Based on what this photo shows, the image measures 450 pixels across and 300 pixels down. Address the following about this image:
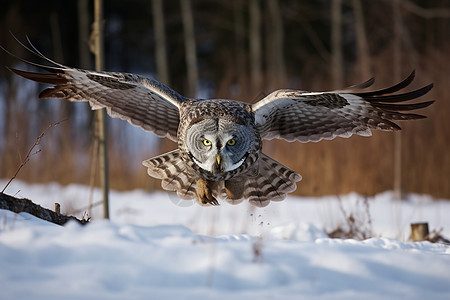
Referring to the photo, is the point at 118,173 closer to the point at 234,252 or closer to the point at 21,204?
the point at 21,204

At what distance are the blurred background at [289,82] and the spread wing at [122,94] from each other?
0.56 meters

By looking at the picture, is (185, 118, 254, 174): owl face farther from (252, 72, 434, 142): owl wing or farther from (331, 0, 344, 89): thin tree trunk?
(331, 0, 344, 89): thin tree trunk

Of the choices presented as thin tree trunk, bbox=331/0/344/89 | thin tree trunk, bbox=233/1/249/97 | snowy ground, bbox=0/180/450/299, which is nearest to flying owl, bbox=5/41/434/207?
snowy ground, bbox=0/180/450/299

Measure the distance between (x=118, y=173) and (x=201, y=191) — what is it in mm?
7138

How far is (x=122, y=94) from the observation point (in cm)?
483

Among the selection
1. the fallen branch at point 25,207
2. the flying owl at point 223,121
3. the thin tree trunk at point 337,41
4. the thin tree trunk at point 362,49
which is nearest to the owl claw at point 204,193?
the flying owl at point 223,121

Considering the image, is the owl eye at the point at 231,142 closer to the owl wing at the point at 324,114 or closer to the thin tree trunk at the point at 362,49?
the owl wing at the point at 324,114

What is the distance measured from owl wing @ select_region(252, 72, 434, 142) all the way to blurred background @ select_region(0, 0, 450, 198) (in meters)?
0.60

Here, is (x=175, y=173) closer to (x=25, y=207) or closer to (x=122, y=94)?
(x=122, y=94)

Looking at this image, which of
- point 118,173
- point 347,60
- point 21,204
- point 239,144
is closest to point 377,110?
point 239,144

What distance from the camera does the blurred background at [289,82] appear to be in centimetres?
881

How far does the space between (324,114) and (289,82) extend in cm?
882

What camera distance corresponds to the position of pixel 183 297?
203 centimetres

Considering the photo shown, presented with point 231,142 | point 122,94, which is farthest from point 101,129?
point 231,142
